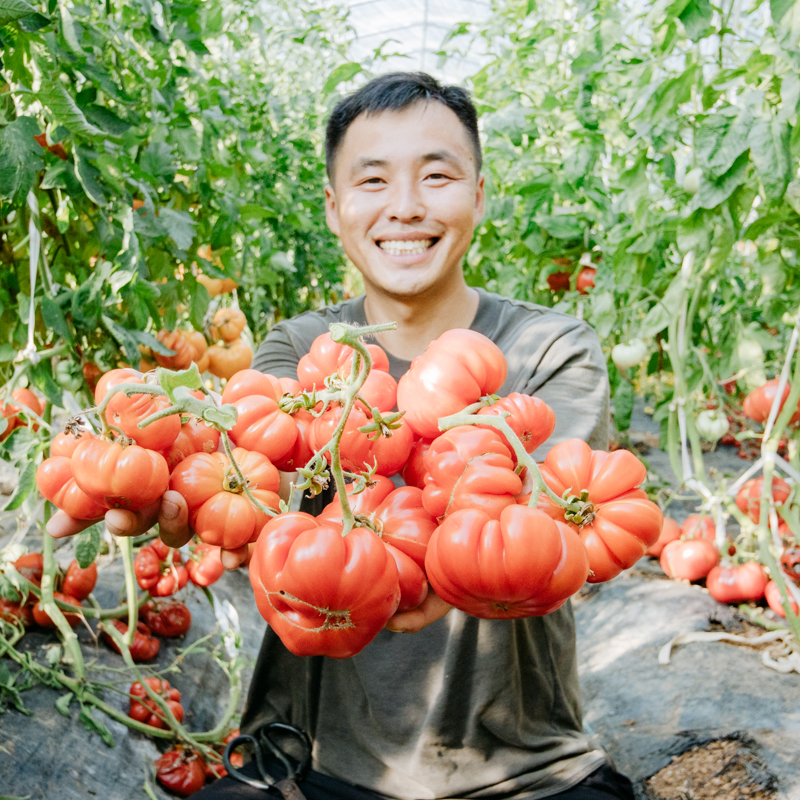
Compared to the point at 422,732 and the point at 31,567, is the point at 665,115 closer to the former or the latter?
the point at 422,732

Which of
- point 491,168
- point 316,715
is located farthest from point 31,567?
point 491,168

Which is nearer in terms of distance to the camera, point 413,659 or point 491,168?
point 413,659

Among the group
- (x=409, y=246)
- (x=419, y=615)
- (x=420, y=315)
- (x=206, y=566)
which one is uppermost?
(x=409, y=246)

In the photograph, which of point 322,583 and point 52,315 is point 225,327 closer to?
point 52,315

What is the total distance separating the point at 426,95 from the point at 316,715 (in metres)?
1.30

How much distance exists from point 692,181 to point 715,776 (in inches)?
59.5

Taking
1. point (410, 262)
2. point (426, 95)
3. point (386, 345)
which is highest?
point (426, 95)

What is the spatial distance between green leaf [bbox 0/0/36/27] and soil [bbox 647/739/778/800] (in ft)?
6.73

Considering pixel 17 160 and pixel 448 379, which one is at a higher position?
pixel 17 160

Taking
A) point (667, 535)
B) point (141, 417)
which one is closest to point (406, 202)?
point (141, 417)

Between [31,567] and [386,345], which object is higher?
[386,345]

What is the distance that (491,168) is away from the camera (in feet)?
9.85

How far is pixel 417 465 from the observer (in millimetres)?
891

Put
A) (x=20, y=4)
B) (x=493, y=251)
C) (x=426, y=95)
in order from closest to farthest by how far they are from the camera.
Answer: (x=20, y=4)
(x=426, y=95)
(x=493, y=251)
